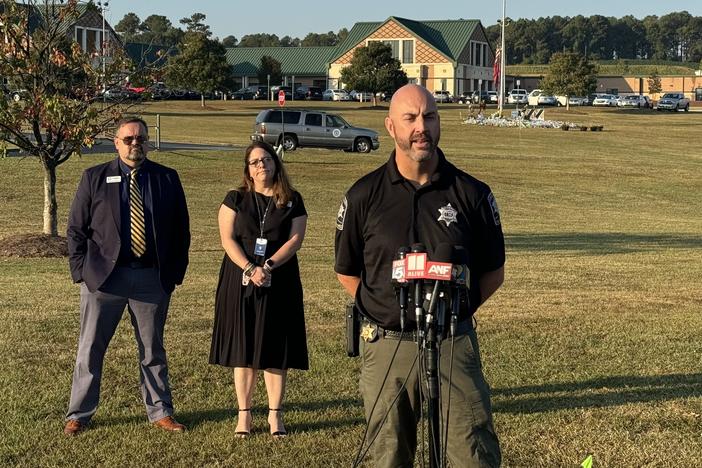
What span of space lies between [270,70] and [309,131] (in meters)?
72.3

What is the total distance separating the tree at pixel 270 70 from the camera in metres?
108

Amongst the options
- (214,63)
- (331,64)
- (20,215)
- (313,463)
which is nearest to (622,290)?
(313,463)

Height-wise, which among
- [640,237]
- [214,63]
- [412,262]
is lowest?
[640,237]

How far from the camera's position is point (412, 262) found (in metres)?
3.38

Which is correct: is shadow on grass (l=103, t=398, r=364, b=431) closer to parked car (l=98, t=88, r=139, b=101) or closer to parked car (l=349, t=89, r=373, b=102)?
parked car (l=98, t=88, r=139, b=101)

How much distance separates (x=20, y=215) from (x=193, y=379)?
1508 cm

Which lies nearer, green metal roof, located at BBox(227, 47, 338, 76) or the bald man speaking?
the bald man speaking

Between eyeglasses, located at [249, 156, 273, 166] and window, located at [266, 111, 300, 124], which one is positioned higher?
window, located at [266, 111, 300, 124]

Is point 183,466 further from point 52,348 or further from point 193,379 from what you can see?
point 52,348

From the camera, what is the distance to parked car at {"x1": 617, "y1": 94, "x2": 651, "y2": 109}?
91188mm

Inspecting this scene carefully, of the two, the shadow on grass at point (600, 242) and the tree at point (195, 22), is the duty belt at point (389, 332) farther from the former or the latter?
the tree at point (195, 22)

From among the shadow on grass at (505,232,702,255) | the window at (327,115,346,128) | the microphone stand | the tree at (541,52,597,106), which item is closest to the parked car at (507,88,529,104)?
the tree at (541,52,597,106)

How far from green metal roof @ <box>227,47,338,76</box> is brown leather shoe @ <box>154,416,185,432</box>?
11860 cm

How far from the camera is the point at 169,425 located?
5809 mm
